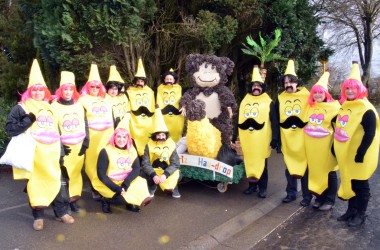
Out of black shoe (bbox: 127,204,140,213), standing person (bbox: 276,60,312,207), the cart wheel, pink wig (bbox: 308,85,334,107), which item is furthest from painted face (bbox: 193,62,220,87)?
black shoe (bbox: 127,204,140,213)

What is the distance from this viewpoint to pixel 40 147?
154 inches

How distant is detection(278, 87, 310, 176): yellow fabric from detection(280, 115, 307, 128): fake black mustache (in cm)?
3

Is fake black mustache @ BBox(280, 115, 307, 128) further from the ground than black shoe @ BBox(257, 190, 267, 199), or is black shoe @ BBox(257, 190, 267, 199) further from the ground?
fake black mustache @ BBox(280, 115, 307, 128)

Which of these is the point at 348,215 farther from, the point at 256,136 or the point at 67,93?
the point at 67,93

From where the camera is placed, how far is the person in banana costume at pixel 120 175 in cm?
430

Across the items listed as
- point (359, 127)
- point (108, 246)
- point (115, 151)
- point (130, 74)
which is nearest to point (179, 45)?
point (130, 74)

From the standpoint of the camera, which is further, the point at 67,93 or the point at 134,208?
the point at 134,208

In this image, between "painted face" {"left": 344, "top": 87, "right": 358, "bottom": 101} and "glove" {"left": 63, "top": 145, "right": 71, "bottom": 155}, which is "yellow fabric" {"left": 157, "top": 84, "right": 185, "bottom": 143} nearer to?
"glove" {"left": 63, "top": 145, "right": 71, "bottom": 155}

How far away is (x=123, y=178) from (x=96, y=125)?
84cm

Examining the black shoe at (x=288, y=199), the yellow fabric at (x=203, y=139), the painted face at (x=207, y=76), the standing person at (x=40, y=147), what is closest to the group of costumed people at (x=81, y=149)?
the standing person at (x=40, y=147)

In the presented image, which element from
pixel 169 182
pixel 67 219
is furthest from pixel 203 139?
pixel 67 219

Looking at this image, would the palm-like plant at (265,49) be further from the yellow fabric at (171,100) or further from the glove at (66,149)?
the glove at (66,149)

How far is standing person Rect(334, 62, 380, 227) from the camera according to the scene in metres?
3.97

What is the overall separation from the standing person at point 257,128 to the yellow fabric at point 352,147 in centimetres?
96
